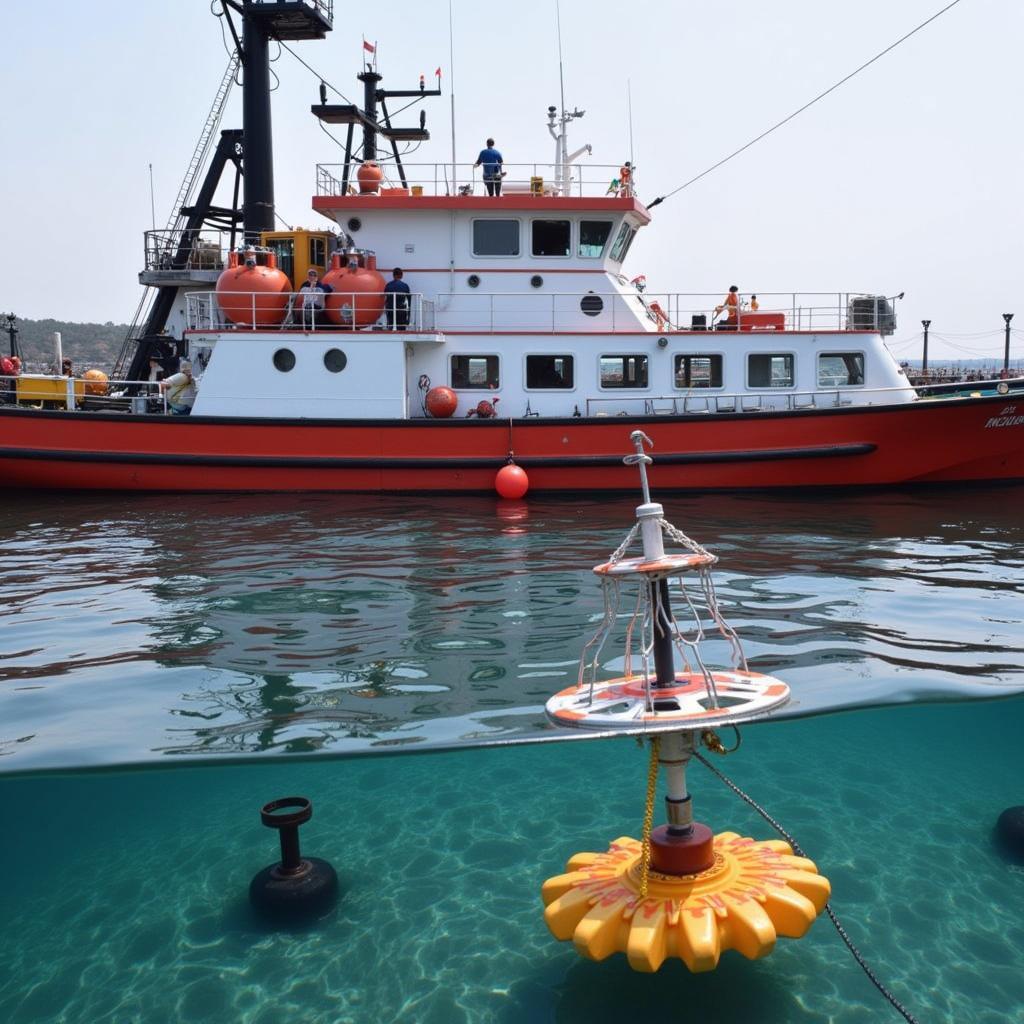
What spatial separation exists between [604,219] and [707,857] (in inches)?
520

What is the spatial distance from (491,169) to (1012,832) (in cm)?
1300

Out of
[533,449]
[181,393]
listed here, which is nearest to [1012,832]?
[533,449]

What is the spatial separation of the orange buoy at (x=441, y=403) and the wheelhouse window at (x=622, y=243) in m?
3.72

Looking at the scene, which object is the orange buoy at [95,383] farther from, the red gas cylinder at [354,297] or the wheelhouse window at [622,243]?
the wheelhouse window at [622,243]

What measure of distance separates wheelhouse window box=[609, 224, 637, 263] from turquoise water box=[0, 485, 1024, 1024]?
26.3ft

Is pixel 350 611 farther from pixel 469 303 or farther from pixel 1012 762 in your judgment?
pixel 469 303

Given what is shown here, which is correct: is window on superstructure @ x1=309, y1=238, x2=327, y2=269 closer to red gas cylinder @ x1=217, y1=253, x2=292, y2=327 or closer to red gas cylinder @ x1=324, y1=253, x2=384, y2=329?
red gas cylinder @ x1=217, y1=253, x2=292, y2=327

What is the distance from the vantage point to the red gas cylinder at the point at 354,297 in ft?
48.9

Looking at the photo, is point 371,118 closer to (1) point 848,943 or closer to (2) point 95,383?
(2) point 95,383

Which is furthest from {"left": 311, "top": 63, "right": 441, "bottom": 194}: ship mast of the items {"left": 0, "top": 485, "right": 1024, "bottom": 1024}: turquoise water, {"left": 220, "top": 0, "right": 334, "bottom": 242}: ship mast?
{"left": 0, "top": 485, "right": 1024, "bottom": 1024}: turquoise water

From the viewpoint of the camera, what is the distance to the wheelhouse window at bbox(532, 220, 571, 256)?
15711 millimetres

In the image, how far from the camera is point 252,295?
14906mm

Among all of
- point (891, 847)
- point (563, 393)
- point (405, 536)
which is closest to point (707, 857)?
point (891, 847)

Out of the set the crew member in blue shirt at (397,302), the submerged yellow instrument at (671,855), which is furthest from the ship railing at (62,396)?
the submerged yellow instrument at (671,855)
